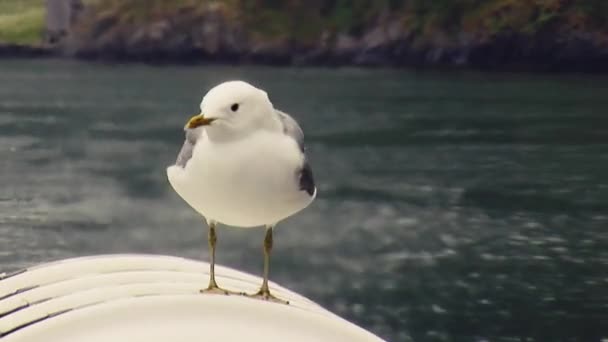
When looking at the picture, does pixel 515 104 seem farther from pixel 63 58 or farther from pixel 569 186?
pixel 63 58

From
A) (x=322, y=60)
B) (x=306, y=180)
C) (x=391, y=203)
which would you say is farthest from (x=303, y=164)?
(x=322, y=60)

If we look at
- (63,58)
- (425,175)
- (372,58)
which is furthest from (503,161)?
(63,58)

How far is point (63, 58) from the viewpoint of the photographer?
13938 cm

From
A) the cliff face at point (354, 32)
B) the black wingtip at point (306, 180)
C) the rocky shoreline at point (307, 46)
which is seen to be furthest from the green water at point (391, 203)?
the cliff face at point (354, 32)

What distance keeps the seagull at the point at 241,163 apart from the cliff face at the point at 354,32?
A: 396 feet

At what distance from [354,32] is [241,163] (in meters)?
132

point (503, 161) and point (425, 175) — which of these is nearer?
point (425, 175)

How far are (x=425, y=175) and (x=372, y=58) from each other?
74.3m

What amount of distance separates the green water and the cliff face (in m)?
33.7

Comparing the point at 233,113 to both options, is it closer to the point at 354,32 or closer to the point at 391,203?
the point at 391,203

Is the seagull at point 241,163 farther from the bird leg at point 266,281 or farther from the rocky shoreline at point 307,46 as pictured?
the rocky shoreline at point 307,46

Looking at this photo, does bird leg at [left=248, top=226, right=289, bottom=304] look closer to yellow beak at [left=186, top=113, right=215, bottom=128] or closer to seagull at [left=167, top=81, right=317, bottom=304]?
seagull at [left=167, top=81, right=317, bottom=304]

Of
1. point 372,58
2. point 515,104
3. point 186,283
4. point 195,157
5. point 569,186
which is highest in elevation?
point 372,58

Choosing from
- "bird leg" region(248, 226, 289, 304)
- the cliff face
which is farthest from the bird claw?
the cliff face
